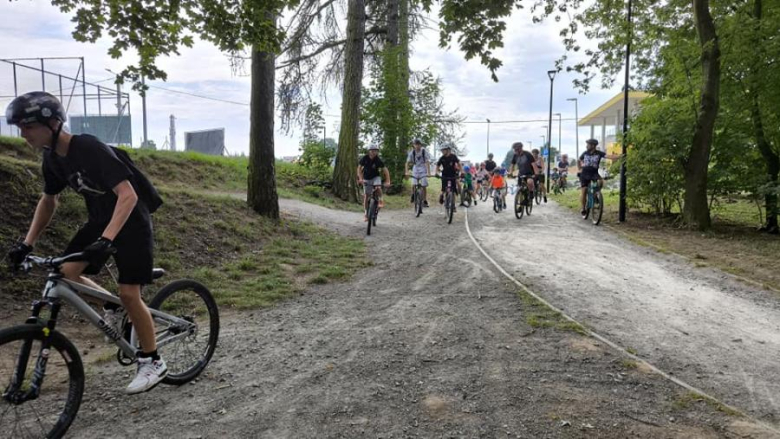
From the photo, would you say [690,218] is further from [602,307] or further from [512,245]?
[602,307]

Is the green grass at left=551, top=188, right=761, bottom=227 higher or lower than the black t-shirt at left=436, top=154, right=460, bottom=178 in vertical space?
lower

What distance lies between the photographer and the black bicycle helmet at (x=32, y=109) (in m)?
2.83

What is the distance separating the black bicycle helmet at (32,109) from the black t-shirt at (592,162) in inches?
512

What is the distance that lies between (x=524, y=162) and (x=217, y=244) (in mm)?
10004

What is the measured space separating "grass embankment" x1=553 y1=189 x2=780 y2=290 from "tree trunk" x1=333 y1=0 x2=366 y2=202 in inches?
313

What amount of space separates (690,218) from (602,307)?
30.6 ft

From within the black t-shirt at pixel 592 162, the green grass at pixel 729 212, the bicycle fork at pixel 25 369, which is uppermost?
the black t-shirt at pixel 592 162

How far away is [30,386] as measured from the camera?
2852 mm

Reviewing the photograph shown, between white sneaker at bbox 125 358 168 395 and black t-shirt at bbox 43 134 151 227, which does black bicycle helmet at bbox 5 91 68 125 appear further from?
white sneaker at bbox 125 358 168 395

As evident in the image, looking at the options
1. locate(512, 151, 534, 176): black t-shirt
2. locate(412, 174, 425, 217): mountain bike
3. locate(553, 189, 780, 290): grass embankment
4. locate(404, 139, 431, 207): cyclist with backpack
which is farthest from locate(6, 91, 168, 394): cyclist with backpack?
locate(512, 151, 534, 176): black t-shirt

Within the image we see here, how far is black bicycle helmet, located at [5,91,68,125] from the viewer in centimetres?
283

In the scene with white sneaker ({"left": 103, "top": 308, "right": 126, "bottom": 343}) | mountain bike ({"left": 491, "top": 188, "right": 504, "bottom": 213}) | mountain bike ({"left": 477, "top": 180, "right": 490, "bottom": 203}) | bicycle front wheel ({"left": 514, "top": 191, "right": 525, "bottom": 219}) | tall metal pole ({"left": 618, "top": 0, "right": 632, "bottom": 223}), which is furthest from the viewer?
mountain bike ({"left": 477, "top": 180, "right": 490, "bottom": 203})

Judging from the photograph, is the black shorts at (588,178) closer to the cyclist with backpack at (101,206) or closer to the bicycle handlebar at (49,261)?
the cyclist with backpack at (101,206)

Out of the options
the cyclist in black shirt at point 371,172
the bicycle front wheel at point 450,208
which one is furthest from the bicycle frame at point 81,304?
the bicycle front wheel at point 450,208
